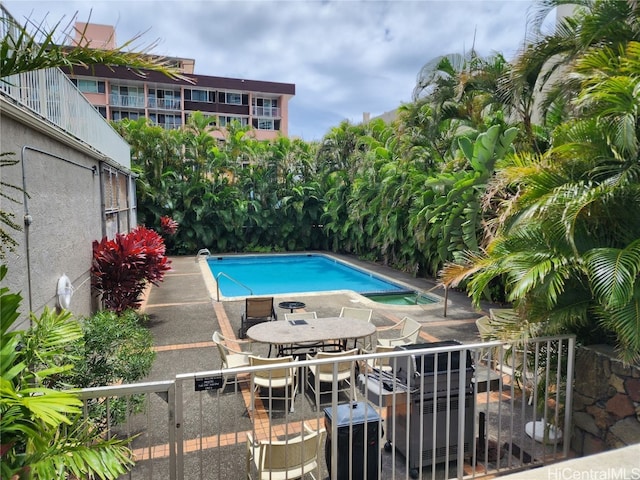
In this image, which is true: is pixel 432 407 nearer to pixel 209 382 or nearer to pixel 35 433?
pixel 209 382

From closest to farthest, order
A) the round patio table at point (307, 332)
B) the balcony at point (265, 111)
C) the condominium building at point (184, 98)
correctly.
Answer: the round patio table at point (307, 332) → the condominium building at point (184, 98) → the balcony at point (265, 111)

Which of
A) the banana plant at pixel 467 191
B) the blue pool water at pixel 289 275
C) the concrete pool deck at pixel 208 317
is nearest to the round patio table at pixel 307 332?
the concrete pool deck at pixel 208 317

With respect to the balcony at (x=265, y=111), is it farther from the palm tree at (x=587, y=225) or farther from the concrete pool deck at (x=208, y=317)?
the palm tree at (x=587, y=225)

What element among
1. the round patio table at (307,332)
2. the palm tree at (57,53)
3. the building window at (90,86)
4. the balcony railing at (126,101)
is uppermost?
the building window at (90,86)

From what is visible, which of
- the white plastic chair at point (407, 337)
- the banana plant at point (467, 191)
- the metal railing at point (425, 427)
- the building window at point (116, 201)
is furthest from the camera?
the building window at point (116, 201)

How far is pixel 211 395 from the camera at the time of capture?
611 centimetres

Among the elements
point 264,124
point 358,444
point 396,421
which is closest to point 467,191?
point 396,421

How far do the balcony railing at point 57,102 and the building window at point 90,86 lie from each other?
1285 inches

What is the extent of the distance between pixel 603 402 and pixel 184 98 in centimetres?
4371

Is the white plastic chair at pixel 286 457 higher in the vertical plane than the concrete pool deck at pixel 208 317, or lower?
higher

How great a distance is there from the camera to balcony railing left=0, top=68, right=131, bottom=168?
15.6ft

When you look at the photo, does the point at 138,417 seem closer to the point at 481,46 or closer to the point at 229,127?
the point at 481,46

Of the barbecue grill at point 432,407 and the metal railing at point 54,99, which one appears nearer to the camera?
the barbecue grill at point 432,407

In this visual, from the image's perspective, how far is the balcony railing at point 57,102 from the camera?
477cm
